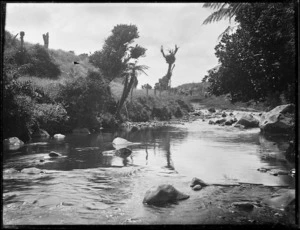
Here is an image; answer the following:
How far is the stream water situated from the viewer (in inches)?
269

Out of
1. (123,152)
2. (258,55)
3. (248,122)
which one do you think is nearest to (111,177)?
(123,152)

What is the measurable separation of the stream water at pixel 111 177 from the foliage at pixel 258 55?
2880mm

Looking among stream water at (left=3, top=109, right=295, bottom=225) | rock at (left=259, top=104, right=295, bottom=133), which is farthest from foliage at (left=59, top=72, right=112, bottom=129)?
rock at (left=259, top=104, right=295, bottom=133)

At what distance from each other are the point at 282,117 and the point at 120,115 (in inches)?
653

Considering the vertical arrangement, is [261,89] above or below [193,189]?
above

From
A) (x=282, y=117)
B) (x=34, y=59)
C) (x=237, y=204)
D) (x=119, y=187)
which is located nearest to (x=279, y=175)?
(x=237, y=204)

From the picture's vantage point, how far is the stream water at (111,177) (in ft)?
22.4

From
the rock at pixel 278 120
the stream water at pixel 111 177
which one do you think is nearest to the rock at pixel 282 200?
the stream water at pixel 111 177

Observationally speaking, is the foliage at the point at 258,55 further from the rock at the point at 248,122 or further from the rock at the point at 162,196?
the rock at the point at 248,122

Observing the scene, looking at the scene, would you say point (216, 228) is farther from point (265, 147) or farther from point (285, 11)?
point (265, 147)

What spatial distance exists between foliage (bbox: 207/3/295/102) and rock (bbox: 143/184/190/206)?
3.49 m

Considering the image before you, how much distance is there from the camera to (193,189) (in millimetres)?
9031

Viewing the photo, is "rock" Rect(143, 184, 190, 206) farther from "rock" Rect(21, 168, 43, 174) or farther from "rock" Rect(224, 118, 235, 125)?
"rock" Rect(224, 118, 235, 125)

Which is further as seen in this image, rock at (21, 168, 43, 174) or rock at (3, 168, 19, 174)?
rock at (21, 168, 43, 174)
